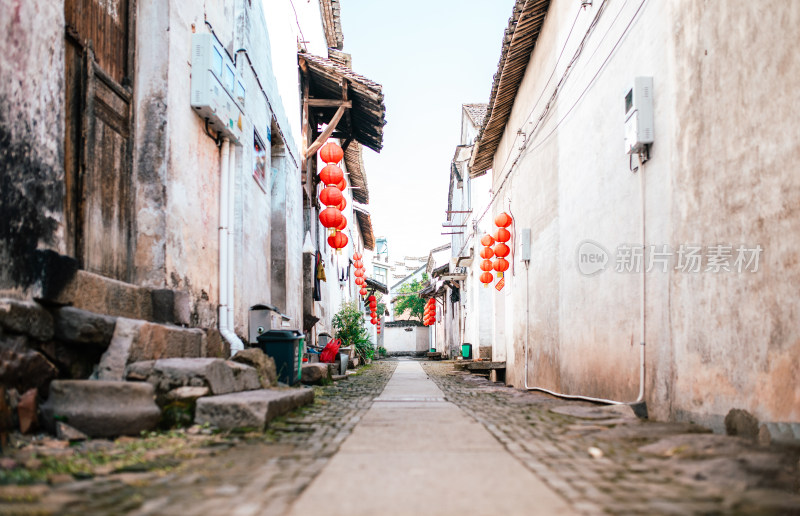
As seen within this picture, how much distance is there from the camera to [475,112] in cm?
2462

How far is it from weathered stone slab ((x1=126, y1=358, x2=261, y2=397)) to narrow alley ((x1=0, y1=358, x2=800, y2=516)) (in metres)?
0.42

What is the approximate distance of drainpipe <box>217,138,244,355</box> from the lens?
7984mm

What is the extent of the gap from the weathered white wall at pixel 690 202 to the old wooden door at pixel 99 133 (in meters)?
4.84

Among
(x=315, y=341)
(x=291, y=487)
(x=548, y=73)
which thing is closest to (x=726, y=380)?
(x=291, y=487)

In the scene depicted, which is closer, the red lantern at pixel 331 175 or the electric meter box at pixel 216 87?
the electric meter box at pixel 216 87

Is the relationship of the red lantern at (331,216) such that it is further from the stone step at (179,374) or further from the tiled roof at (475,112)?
the tiled roof at (475,112)

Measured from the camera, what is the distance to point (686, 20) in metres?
5.23

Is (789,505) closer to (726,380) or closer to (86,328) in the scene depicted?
(726,380)

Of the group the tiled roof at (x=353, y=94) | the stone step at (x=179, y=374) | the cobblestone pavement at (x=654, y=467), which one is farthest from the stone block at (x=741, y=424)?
the tiled roof at (x=353, y=94)

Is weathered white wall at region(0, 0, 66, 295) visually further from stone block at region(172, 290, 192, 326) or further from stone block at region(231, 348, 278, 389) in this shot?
stone block at region(231, 348, 278, 389)

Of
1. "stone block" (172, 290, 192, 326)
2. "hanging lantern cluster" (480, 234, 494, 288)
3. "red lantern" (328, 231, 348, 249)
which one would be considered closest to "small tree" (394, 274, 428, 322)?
"hanging lantern cluster" (480, 234, 494, 288)

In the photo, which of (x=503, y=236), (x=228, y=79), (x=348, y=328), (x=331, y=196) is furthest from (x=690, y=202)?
(x=348, y=328)

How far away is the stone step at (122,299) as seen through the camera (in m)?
4.68

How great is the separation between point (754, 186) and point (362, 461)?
3.04m
